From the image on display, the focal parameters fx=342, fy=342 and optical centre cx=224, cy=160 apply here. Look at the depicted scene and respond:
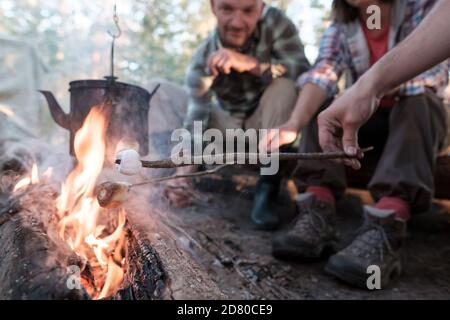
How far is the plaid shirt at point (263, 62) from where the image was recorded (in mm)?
2750

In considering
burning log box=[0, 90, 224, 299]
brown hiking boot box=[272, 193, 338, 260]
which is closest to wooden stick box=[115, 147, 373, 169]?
burning log box=[0, 90, 224, 299]

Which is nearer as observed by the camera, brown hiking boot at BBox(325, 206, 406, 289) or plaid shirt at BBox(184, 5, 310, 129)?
brown hiking boot at BBox(325, 206, 406, 289)

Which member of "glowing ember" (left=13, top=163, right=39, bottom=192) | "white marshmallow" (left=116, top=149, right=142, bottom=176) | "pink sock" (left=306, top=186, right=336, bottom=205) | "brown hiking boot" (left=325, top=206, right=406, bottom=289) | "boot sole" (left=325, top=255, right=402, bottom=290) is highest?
"white marshmallow" (left=116, top=149, right=142, bottom=176)

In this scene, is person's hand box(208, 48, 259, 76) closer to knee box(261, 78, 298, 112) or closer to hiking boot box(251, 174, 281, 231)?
knee box(261, 78, 298, 112)

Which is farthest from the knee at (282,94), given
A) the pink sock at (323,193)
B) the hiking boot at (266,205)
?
the pink sock at (323,193)

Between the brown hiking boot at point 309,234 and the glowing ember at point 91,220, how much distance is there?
3.16 ft

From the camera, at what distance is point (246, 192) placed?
3.32m

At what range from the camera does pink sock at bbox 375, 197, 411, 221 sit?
1.77 metres

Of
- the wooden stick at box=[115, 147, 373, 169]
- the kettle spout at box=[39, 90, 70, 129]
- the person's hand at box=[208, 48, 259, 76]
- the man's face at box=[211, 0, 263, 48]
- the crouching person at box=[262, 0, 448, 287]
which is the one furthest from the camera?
the man's face at box=[211, 0, 263, 48]

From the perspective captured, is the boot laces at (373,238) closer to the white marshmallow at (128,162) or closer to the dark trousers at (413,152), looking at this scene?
the dark trousers at (413,152)

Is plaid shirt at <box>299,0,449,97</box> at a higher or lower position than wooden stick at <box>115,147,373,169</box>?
higher

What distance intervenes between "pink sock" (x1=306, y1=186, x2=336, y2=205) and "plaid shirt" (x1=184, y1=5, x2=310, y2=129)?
3.22 ft

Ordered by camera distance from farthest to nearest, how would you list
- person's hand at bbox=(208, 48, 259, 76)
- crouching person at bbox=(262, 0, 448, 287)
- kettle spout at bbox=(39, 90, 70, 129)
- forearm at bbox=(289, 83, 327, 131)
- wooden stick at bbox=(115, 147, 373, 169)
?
1. person's hand at bbox=(208, 48, 259, 76)
2. forearm at bbox=(289, 83, 327, 131)
3. kettle spout at bbox=(39, 90, 70, 129)
4. crouching person at bbox=(262, 0, 448, 287)
5. wooden stick at bbox=(115, 147, 373, 169)
